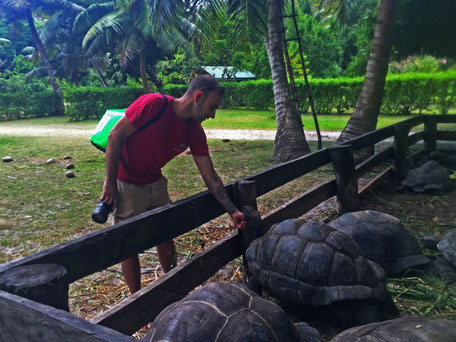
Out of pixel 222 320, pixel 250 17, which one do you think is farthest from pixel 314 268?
pixel 250 17

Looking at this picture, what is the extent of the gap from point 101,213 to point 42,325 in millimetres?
1468

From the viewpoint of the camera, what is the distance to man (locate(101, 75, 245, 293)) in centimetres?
277

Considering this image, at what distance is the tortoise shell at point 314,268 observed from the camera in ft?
8.54

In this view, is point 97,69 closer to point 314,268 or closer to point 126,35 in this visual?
point 126,35

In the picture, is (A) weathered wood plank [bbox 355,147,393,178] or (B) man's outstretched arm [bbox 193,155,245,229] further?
(A) weathered wood plank [bbox 355,147,393,178]

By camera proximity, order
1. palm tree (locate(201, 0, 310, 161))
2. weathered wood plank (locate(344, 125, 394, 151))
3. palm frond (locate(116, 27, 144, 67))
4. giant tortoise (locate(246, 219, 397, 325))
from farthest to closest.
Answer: palm frond (locate(116, 27, 144, 67)) < palm tree (locate(201, 0, 310, 161)) < weathered wood plank (locate(344, 125, 394, 151)) < giant tortoise (locate(246, 219, 397, 325))

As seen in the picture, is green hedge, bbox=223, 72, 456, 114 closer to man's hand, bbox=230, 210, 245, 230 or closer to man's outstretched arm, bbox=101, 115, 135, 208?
man's hand, bbox=230, 210, 245, 230

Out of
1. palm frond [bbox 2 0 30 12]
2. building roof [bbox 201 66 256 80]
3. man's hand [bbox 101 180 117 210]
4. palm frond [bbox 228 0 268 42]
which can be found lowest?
man's hand [bbox 101 180 117 210]

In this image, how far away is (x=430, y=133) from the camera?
830 cm

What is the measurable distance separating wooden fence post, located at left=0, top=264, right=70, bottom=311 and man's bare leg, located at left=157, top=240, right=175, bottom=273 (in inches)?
65.4

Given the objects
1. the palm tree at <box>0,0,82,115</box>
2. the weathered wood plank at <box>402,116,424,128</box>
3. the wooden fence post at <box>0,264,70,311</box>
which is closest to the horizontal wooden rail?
the wooden fence post at <box>0,264,70,311</box>

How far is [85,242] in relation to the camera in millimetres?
1930

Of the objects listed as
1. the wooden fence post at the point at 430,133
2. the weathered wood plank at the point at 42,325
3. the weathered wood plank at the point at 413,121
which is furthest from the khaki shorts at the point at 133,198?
the wooden fence post at the point at 430,133

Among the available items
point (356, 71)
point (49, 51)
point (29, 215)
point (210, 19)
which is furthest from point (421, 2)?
point (49, 51)
